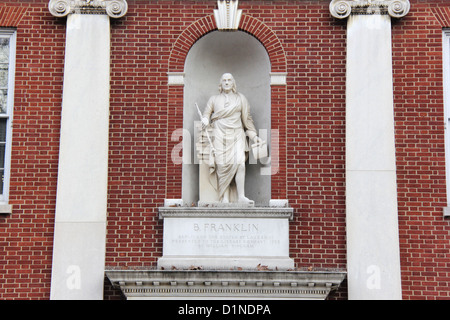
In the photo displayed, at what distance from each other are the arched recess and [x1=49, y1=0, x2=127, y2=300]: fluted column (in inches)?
42.6

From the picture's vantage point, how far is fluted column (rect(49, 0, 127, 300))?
43.2 ft

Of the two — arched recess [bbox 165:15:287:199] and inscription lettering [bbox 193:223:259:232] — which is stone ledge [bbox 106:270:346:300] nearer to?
inscription lettering [bbox 193:223:259:232]

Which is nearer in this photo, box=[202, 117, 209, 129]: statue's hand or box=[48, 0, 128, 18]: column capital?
box=[202, 117, 209, 129]: statue's hand

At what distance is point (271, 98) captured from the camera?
551 inches

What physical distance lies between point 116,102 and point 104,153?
0.94 metres

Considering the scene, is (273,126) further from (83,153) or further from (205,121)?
(83,153)

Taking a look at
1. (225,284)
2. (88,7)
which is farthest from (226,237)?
(88,7)

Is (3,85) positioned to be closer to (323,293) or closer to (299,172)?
(299,172)

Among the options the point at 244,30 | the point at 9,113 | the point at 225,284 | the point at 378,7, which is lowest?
the point at 225,284

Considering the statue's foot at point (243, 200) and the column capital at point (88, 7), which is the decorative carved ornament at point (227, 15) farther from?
the statue's foot at point (243, 200)

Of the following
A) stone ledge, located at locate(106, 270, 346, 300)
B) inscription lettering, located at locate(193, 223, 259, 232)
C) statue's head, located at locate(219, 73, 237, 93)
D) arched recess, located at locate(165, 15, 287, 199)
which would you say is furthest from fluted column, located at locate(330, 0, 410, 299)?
statue's head, located at locate(219, 73, 237, 93)

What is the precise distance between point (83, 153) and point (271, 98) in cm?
328

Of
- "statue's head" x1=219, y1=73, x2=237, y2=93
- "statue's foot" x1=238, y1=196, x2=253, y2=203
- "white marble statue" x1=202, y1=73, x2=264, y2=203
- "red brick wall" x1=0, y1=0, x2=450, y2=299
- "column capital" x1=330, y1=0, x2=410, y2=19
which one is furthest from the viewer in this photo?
"statue's head" x1=219, y1=73, x2=237, y2=93
